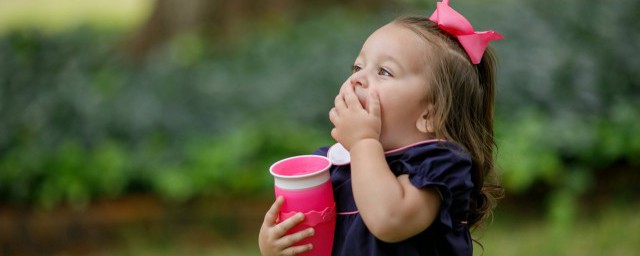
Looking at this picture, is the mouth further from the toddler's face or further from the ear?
the ear

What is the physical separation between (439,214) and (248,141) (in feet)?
9.91

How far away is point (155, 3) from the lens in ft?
22.9

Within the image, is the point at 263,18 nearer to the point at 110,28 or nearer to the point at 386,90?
the point at 110,28

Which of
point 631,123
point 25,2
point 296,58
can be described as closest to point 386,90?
point 631,123

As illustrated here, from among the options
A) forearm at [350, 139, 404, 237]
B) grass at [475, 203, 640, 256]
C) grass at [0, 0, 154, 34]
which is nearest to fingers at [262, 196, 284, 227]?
forearm at [350, 139, 404, 237]

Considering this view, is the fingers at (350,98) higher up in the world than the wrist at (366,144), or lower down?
higher up

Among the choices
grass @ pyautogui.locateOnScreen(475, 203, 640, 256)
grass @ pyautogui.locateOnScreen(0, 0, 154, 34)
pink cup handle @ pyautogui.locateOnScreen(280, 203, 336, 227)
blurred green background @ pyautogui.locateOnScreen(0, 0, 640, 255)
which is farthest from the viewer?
grass @ pyautogui.locateOnScreen(0, 0, 154, 34)

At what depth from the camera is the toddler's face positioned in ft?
7.18

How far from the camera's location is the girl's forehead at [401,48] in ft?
7.27

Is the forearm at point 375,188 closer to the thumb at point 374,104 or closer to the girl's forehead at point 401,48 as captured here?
the thumb at point 374,104

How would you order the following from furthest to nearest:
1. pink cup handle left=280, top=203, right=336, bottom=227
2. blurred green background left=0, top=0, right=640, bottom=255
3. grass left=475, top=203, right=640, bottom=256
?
blurred green background left=0, top=0, right=640, bottom=255, grass left=475, top=203, right=640, bottom=256, pink cup handle left=280, top=203, right=336, bottom=227

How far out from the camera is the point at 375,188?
204cm

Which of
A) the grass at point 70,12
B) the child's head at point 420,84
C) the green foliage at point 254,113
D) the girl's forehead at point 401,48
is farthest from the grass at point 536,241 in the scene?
the grass at point 70,12

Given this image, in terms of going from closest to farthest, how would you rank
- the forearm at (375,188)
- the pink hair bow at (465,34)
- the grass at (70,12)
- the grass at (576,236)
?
the forearm at (375,188)
the pink hair bow at (465,34)
the grass at (576,236)
the grass at (70,12)
